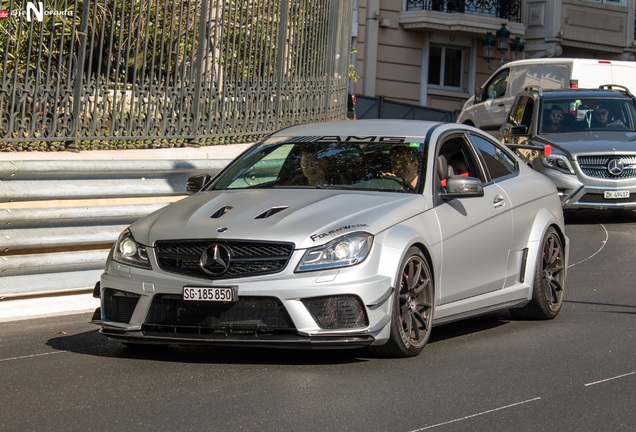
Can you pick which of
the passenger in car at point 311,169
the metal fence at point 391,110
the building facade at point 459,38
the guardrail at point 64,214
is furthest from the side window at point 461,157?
the building facade at point 459,38

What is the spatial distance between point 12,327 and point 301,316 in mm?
2816

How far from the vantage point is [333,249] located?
7414 mm

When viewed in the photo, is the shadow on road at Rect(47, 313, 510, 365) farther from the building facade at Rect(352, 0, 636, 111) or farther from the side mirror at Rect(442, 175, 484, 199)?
the building facade at Rect(352, 0, 636, 111)

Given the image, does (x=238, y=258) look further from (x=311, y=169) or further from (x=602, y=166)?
(x=602, y=166)

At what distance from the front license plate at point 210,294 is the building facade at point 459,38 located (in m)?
30.5

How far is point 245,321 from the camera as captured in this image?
24.3ft

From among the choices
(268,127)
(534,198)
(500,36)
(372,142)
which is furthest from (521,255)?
(500,36)

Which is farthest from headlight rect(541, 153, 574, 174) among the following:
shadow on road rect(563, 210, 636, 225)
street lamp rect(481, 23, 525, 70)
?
street lamp rect(481, 23, 525, 70)

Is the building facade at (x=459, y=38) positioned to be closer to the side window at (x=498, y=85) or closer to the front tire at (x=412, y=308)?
the side window at (x=498, y=85)

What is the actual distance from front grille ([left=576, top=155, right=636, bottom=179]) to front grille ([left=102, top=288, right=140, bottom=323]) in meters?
10.4

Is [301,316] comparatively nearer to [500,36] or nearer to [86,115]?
[86,115]

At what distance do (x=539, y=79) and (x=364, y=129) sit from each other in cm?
1493

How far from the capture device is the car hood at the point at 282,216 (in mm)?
7477

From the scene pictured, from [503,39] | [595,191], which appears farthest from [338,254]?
[503,39]
